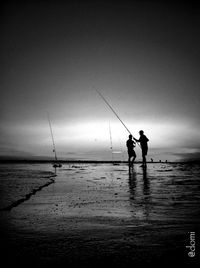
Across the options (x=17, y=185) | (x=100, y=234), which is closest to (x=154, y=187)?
(x=17, y=185)

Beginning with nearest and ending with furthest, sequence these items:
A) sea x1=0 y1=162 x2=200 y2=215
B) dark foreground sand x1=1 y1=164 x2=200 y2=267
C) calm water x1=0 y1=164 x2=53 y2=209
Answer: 1. dark foreground sand x1=1 y1=164 x2=200 y2=267
2. sea x1=0 y1=162 x2=200 y2=215
3. calm water x1=0 y1=164 x2=53 y2=209

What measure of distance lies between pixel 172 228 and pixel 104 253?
3.52ft

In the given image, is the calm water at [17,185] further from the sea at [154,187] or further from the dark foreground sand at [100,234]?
the dark foreground sand at [100,234]

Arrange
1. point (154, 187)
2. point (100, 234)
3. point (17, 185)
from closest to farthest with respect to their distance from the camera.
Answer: point (100, 234), point (154, 187), point (17, 185)

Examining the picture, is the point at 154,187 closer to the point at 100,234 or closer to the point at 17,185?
the point at 17,185

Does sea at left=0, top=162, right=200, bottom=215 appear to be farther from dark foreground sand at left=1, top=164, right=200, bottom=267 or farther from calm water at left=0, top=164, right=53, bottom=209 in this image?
dark foreground sand at left=1, top=164, right=200, bottom=267

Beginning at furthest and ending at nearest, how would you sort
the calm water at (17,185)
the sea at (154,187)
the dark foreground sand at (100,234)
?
the calm water at (17,185)
the sea at (154,187)
the dark foreground sand at (100,234)

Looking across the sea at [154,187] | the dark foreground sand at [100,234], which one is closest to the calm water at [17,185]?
the sea at [154,187]

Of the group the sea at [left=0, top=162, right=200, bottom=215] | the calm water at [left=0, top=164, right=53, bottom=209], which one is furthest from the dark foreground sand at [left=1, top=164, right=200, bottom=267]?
the calm water at [left=0, top=164, right=53, bottom=209]

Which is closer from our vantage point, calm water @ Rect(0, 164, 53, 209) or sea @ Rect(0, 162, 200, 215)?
sea @ Rect(0, 162, 200, 215)

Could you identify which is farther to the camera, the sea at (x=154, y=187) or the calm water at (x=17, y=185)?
the calm water at (x=17, y=185)

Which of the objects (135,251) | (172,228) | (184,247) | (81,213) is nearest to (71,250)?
(135,251)

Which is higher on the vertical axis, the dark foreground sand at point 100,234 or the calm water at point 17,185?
the dark foreground sand at point 100,234

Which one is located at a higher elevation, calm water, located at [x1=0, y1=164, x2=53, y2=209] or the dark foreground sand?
the dark foreground sand
